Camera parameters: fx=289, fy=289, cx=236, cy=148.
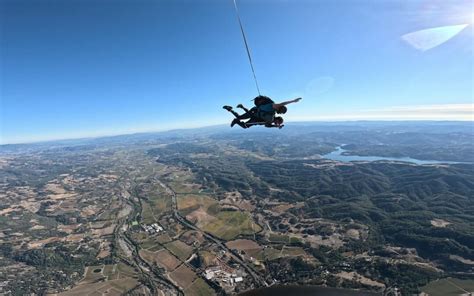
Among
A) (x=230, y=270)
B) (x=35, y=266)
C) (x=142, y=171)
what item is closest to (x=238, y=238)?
(x=230, y=270)

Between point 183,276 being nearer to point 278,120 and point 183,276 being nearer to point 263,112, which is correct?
point 278,120

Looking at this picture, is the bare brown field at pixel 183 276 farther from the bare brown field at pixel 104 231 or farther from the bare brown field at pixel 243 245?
the bare brown field at pixel 104 231

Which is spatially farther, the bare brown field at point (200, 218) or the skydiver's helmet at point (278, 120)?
the bare brown field at point (200, 218)

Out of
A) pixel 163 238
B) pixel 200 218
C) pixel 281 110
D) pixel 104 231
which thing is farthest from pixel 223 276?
pixel 281 110

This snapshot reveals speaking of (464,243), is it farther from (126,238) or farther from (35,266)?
(35,266)

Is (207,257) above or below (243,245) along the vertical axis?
above

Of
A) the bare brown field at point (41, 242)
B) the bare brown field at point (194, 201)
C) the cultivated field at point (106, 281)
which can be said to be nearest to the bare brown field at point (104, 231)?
the bare brown field at point (41, 242)

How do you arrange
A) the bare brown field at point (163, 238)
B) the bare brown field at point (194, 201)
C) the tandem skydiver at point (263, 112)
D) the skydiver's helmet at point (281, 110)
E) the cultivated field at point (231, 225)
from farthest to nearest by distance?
the bare brown field at point (194, 201) → the cultivated field at point (231, 225) → the bare brown field at point (163, 238) → the skydiver's helmet at point (281, 110) → the tandem skydiver at point (263, 112)
